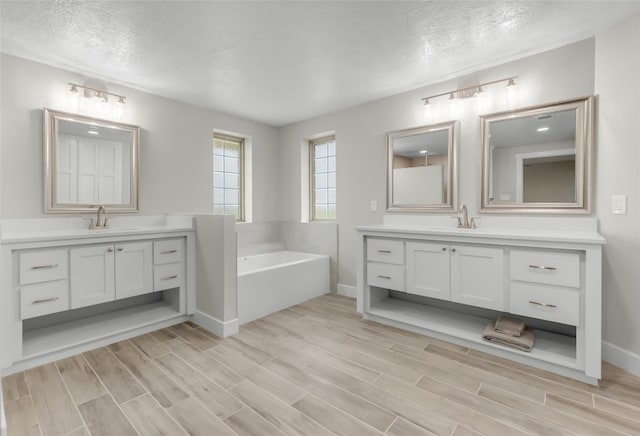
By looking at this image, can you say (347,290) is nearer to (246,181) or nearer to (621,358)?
(246,181)

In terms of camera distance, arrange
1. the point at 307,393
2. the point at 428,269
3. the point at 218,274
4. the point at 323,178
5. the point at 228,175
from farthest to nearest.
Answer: the point at 323,178 < the point at 228,175 < the point at 218,274 < the point at 428,269 < the point at 307,393

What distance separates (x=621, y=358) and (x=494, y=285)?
90cm

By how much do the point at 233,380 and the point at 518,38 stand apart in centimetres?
308

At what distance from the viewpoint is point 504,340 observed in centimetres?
222

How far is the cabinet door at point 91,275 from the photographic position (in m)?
2.32

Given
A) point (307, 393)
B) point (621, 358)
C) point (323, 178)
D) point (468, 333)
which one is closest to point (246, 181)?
point (323, 178)

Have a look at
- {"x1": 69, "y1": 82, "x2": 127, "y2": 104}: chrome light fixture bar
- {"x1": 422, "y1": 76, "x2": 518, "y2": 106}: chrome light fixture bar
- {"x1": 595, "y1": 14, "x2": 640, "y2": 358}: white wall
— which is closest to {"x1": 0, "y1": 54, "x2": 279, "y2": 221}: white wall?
{"x1": 69, "y1": 82, "x2": 127, "y2": 104}: chrome light fixture bar

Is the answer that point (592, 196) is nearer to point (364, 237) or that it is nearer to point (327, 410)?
point (364, 237)

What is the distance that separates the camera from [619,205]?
2.12 metres

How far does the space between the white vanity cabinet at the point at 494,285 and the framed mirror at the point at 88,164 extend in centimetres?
235

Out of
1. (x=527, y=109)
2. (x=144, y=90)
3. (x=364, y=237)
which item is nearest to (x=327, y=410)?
(x=364, y=237)

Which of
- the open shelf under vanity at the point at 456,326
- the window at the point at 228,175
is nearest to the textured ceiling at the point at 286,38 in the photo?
the window at the point at 228,175

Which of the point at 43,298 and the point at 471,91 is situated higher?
the point at 471,91

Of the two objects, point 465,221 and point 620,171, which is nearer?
point 620,171
